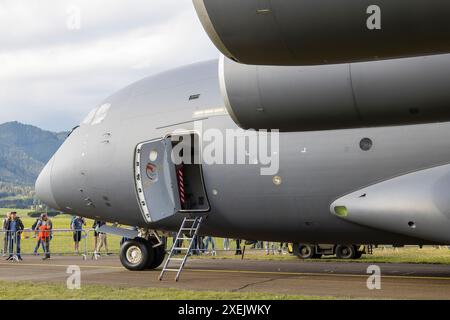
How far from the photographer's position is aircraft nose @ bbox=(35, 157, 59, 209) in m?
17.8

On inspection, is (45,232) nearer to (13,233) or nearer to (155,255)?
(13,233)

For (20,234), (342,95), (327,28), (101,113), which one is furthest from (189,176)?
(20,234)

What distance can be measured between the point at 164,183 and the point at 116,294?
4620 mm

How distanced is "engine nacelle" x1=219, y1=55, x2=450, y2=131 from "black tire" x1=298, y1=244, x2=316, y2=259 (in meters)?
14.6

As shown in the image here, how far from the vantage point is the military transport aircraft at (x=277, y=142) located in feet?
18.1

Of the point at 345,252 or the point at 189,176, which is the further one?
the point at 345,252

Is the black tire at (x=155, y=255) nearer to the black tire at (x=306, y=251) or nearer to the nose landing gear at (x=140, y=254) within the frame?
the nose landing gear at (x=140, y=254)

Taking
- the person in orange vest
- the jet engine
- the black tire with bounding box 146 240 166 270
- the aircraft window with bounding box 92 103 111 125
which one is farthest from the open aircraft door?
the person in orange vest

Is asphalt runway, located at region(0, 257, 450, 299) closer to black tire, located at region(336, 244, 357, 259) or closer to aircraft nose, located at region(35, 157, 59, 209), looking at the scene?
aircraft nose, located at region(35, 157, 59, 209)

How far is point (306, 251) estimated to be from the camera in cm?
2309

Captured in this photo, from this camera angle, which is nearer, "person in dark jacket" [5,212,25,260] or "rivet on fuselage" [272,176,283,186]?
"rivet on fuselage" [272,176,283,186]
